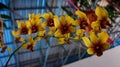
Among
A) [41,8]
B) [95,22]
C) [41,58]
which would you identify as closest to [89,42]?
[95,22]

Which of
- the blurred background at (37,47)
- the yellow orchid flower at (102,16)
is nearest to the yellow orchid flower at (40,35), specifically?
the yellow orchid flower at (102,16)

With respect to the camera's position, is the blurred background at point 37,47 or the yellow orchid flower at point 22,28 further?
the blurred background at point 37,47

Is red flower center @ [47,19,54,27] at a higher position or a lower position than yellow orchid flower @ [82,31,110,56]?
higher

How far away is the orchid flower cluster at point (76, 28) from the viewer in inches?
11.7

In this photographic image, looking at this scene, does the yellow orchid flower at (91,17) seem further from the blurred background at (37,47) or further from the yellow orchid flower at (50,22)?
the blurred background at (37,47)

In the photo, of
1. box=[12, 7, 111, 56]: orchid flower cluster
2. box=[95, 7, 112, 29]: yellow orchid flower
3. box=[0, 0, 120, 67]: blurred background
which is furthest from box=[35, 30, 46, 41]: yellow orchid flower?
box=[0, 0, 120, 67]: blurred background

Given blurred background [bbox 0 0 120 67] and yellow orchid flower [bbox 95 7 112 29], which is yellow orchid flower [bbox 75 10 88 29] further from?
blurred background [bbox 0 0 120 67]

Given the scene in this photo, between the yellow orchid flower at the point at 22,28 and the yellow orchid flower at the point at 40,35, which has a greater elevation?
the yellow orchid flower at the point at 22,28

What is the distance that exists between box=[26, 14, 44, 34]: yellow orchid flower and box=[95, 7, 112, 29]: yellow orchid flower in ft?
0.36

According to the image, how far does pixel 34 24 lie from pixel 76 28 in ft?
0.25

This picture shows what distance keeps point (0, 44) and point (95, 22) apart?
16 cm

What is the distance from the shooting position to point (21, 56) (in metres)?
2.98

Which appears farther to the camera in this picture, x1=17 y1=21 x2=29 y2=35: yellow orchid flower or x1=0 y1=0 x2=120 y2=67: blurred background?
x1=0 y1=0 x2=120 y2=67: blurred background

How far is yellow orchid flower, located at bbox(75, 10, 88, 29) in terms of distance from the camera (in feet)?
1.00
